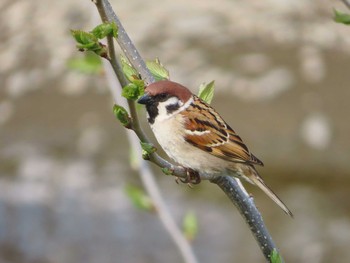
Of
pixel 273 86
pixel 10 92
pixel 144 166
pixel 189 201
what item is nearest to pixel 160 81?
pixel 144 166

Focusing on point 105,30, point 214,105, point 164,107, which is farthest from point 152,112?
point 214,105

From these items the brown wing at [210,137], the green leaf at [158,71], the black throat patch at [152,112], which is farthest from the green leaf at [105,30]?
the brown wing at [210,137]

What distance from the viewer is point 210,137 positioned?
9.52ft

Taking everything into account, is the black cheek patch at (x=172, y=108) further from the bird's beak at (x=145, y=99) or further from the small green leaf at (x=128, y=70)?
the small green leaf at (x=128, y=70)

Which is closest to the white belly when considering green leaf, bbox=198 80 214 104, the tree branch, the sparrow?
the sparrow

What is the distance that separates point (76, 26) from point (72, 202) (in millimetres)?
1659

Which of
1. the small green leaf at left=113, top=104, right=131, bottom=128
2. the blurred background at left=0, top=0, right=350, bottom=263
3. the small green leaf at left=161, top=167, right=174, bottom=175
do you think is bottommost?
the blurred background at left=0, top=0, right=350, bottom=263

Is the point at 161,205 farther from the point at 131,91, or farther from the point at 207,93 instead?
the point at 131,91

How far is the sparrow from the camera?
2697 millimetres

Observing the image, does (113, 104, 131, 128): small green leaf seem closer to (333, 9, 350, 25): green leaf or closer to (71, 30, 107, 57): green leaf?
(71, 30, 107, 57): green leaf

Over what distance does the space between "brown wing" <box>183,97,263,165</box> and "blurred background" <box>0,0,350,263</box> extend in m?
2.93

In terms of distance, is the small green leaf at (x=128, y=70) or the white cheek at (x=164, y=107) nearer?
the small green leaf at (x=128, y=70)

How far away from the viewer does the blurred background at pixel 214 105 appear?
20.2 ft

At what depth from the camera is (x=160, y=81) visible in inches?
83.7
